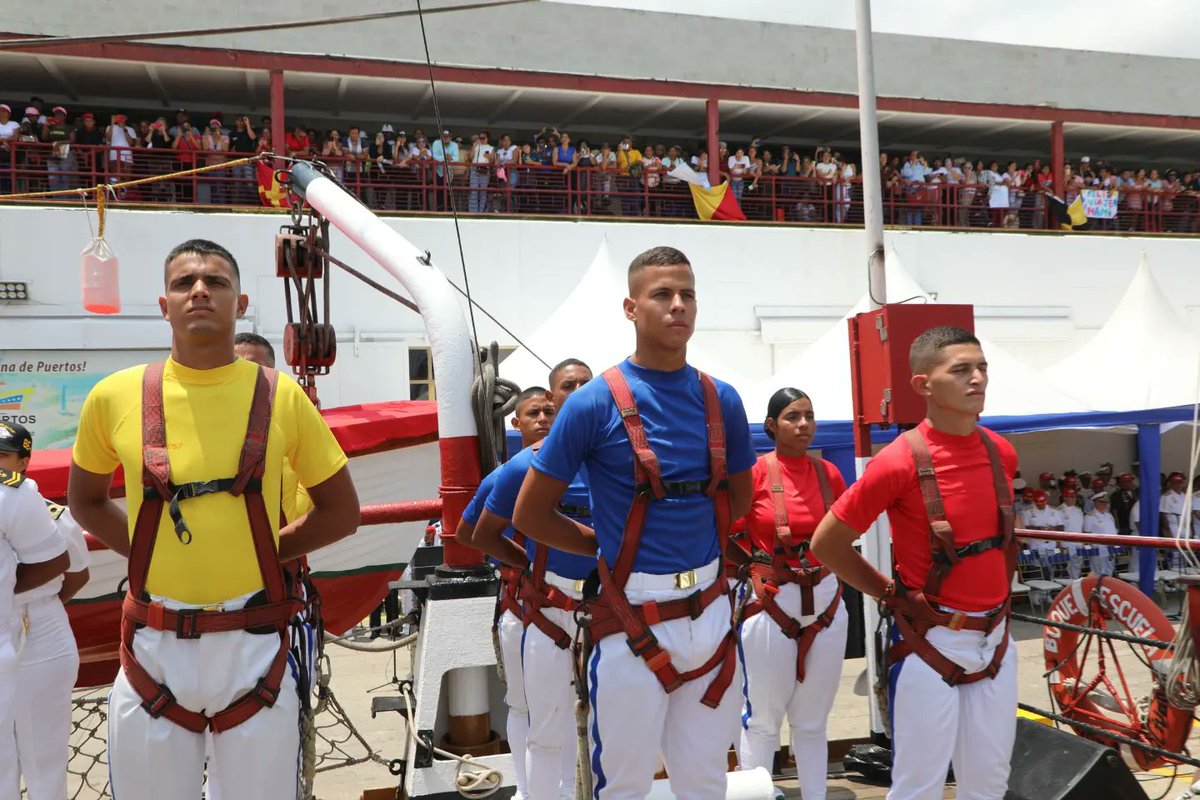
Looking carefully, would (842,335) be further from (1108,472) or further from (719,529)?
(719,529)

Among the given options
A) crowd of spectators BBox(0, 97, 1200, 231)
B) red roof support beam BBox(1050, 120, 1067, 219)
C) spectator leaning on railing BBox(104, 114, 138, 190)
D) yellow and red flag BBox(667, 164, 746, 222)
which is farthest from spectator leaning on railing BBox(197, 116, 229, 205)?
red roof support beam BBox(1050, 120, 1067, 219)

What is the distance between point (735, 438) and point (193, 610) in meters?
1.69

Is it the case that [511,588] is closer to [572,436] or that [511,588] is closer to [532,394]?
[532,394]

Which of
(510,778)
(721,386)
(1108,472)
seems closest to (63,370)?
(510,778)

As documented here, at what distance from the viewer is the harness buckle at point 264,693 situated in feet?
9.10

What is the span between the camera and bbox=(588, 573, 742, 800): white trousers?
2.99m

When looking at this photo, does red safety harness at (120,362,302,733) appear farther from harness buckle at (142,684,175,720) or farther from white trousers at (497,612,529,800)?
white trousers at (497,612,529,800)

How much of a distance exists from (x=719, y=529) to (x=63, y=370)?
14.0 metres

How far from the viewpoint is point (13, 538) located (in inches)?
172

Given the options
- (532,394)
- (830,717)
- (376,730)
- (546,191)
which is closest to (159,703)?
(532,394)

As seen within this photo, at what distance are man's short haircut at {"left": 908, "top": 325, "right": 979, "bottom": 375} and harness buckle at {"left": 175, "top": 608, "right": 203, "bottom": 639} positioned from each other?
8.38 ft

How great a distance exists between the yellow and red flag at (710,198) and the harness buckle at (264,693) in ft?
52.7

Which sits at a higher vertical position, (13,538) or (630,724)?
(13,538)

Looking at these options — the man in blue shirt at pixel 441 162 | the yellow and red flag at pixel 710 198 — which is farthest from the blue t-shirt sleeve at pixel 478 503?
the yellow and red flag at pixel 710 198
